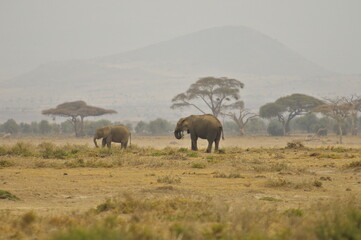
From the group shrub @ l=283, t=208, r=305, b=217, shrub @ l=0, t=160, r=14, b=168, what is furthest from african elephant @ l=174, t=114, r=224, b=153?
shrub @ l=283, t=208, r=305, b=217

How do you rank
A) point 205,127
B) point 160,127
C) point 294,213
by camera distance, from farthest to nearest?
point 160,127 → point 205,127 → point 294,213

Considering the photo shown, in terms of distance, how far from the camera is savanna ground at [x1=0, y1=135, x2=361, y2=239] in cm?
849

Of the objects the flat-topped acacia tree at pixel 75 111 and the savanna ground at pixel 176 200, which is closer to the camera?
the savanna ground at pixel 176 200

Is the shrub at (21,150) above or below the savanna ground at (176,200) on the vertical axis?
above

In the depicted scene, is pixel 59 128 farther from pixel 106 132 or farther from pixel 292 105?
pixel 106 132

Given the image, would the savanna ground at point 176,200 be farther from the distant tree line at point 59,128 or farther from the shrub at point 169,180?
Answer: the distant tree line at point 59,128

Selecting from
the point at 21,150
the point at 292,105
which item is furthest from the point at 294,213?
the point at 292,105

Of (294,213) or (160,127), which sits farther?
(160,127)

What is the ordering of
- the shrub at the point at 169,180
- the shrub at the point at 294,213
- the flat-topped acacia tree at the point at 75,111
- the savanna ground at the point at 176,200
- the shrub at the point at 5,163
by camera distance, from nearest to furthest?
the savanna ground at the point at 176,200 < the shrub at the point at 294,213 < the shrub at the point at 169,180 < the shrub at the point at 5,163 < the flat-topped acacia tree at the point at 75,111

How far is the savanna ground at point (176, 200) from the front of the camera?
8.49 m

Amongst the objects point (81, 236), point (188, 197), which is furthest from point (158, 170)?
point (81, 236)

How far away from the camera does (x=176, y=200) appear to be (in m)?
11.5

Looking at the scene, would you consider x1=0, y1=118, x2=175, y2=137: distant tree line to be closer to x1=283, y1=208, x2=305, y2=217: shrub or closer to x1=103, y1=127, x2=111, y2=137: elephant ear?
x1=103, y1=127, x2=111, y2=137: elephant ear

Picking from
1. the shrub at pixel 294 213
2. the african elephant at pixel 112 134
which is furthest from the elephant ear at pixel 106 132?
the shrub at pixel 294 213
